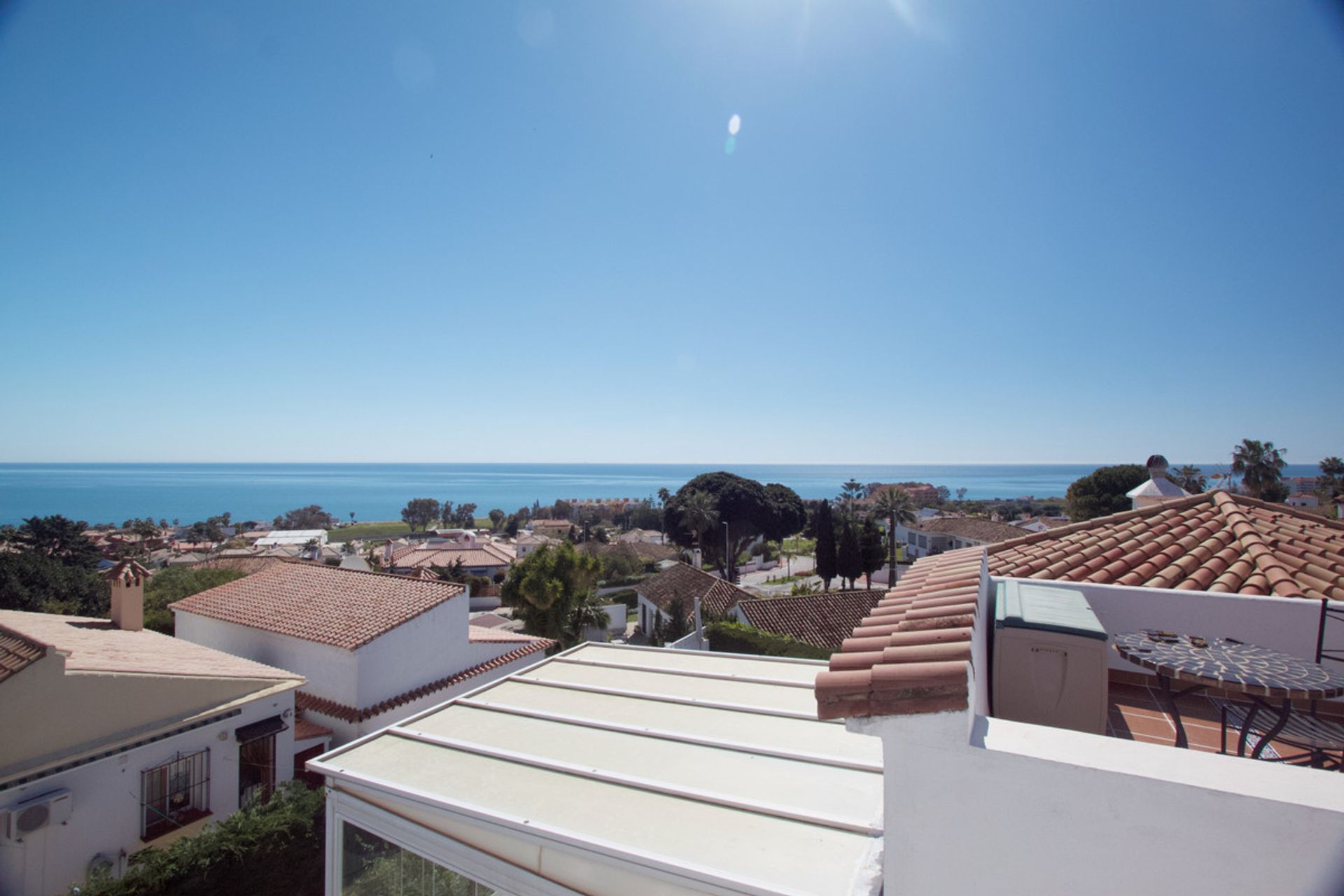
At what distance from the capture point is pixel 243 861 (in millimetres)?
7988

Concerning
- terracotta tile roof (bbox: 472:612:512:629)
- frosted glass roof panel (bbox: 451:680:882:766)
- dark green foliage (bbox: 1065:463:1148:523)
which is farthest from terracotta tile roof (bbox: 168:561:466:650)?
dark green foliage (bbox: 1065:463:1148:523)

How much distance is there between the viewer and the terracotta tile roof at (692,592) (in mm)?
24953

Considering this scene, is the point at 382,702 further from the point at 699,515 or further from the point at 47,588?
the point at 699,515

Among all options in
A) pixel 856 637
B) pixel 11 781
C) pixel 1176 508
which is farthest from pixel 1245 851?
pixel 11 781

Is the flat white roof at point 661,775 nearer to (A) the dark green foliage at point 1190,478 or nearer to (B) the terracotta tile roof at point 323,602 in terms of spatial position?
(B) the terracotta tile roof at point 323,602

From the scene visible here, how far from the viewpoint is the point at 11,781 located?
7926 millimetres

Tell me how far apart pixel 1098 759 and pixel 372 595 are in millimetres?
17311

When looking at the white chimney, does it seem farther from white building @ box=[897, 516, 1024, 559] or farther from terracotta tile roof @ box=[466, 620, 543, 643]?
A: white building @ box=[897, 516, 1024, 559]

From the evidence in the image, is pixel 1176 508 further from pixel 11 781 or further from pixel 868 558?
pixel 868 558

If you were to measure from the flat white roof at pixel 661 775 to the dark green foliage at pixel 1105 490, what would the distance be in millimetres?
44990

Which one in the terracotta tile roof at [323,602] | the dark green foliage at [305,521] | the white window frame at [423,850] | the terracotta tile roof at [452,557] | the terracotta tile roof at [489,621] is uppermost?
the white window frame at [423,850]

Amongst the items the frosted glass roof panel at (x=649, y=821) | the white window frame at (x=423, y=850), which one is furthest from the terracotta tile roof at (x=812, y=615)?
the white window frame at (x=423, y=850)

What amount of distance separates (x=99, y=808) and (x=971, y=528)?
55945 mm

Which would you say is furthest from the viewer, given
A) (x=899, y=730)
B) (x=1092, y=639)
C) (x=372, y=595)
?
(x=372, y=595)
